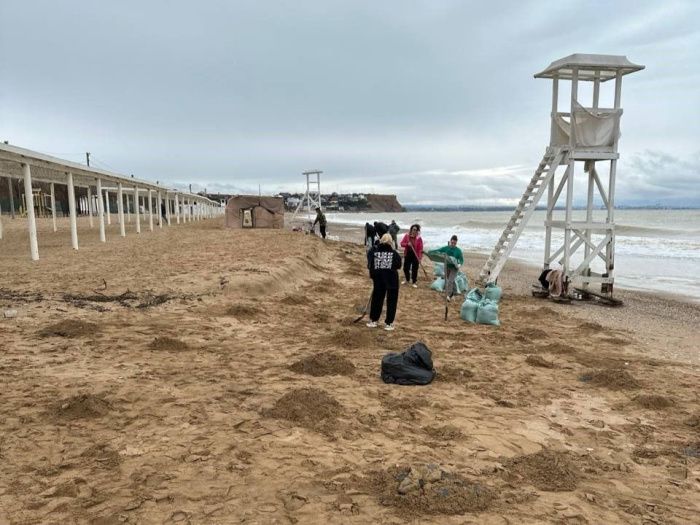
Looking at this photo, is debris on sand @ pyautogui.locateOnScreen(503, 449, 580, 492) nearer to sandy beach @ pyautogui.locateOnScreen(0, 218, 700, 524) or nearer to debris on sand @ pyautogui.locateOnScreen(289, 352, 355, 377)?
sandy beach @ pyautogui.locateOnScreen(0, 218, 700, 524)

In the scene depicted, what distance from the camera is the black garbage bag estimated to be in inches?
214

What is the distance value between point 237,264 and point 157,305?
456cm

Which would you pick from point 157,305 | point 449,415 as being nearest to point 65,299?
point 157,305

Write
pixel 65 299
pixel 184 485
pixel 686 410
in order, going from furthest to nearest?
1. pixel 65 299
2. pixel 686 410
3. pixel 184 485

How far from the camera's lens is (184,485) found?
3178mm

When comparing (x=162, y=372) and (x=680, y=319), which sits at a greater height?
(x=162, y=372)

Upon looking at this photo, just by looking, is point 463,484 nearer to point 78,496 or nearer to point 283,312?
point 78,496

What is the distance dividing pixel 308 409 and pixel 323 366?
128 centimetres

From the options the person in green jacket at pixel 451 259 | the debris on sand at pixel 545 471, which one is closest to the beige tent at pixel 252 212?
the person in green jacket at pixel 451 259

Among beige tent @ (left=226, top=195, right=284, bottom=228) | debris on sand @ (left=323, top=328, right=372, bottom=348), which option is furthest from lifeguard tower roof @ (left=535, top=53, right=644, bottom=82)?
beige tent @ (left=226, top=195, right=284, bottom=228)

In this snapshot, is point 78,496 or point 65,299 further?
point 65,299

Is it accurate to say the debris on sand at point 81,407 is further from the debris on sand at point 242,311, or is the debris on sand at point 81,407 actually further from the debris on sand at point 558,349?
the debris on sand at point 558,349

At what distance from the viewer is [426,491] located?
3.17 metres

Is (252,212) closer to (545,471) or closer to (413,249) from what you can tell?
(413,249)
